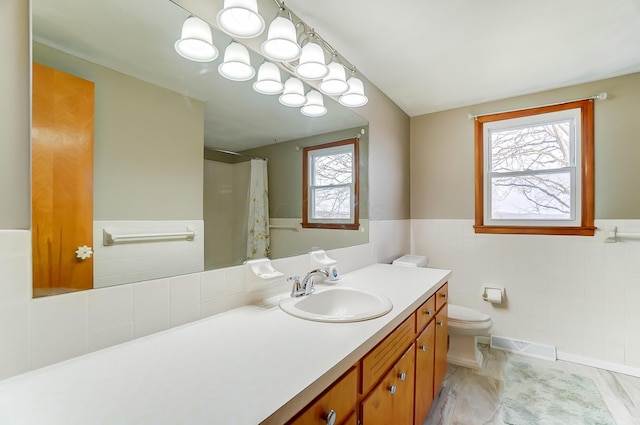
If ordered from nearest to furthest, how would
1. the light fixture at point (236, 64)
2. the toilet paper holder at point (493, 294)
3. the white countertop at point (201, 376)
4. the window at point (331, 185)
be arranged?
the white countertop at point (201, 376)
the light fixture at point (236, 64)
the window at point (331, 185)
the toilet paper holder at point (493, 294)

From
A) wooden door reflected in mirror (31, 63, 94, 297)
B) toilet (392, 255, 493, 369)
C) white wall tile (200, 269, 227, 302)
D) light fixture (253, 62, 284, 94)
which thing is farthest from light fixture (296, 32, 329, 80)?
toilet (392, 255, 493, 369)

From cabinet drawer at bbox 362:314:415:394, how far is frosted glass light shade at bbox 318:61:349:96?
1.33m

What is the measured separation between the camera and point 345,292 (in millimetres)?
1545

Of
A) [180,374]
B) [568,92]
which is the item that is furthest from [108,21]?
[568,92]

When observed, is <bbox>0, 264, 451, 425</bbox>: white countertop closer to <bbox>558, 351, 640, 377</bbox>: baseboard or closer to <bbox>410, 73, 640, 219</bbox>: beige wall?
<bbox>410, 73, 640, 219</bbox>: beige wall

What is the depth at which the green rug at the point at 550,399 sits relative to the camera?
173 cm

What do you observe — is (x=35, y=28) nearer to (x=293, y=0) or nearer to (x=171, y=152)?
(x=171, y=152)

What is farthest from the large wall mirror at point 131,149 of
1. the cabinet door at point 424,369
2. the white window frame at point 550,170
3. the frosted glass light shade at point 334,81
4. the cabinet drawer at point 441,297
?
the white window frame at point 550,170

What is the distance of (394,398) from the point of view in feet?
3.85

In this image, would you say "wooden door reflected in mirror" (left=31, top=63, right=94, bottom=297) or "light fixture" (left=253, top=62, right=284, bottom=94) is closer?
"wooden door reflected in mirror" (left=31, top=63, right=94, bottom=297)

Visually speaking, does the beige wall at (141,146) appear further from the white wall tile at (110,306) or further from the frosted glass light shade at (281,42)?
the frosted glass light shade at (281,42)

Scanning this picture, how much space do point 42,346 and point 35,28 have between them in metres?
0.83

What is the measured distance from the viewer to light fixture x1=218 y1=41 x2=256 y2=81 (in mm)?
1233

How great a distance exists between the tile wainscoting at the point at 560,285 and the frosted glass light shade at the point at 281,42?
90.6 inches
